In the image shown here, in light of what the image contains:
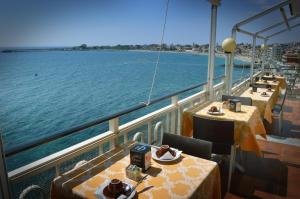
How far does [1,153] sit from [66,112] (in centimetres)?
2538

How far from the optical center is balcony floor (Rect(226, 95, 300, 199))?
8.23 ft

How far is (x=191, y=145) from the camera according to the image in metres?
1.88

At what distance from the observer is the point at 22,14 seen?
1.94m

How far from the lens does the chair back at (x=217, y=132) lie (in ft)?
7.92

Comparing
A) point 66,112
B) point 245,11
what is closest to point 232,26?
point 245,11

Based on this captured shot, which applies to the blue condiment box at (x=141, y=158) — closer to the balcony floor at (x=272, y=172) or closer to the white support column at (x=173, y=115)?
the balcony floor at (x=272, y=172)

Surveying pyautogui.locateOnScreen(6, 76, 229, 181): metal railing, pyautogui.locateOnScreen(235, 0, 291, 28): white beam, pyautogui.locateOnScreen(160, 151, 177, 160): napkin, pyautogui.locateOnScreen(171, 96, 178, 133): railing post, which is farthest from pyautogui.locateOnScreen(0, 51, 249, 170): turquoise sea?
pyautogui.locateOnScreen(160, 151, 177, 160): napkin

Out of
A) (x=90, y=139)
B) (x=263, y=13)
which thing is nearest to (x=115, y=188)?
(x=90, y=139)

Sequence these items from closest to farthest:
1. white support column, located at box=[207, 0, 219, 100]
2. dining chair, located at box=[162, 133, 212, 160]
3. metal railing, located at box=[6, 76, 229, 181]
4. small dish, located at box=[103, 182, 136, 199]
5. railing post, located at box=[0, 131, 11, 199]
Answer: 1. small dish, located at box=[103, 182, 136, 199]
2. railing post, located at box=[0, 131, 11, 199]
3. metal railing, located at box=[6, 76, 229, 181]
4. dining chair, located at box=[162, 133, 212, 160]
5. white support column, located at box=[207, 0, 219, 100]

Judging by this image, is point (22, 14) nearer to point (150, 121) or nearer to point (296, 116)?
point (150, 121)

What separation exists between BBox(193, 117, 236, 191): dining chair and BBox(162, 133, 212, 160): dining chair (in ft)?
2.09

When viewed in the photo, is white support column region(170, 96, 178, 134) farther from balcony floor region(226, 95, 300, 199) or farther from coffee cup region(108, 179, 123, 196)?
coffee cup region(108, 179, 123, 196)

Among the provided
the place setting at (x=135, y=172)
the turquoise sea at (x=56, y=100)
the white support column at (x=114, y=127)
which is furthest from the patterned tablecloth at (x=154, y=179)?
the turquoise sea at (x=56, y=100)

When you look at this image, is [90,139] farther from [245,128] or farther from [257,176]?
[257,176]
